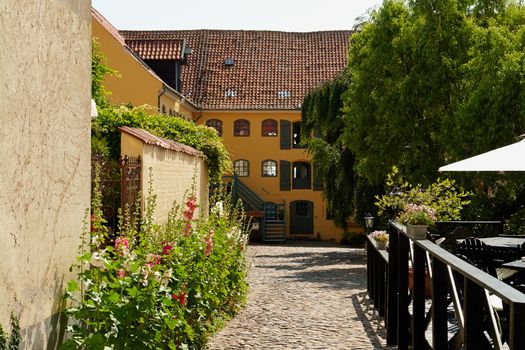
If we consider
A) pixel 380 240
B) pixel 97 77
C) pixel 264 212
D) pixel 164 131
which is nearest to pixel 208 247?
pixel 380 240

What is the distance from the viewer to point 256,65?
46250mm

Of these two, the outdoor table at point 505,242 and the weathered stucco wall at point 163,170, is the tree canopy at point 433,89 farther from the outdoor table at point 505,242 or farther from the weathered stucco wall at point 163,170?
the outdoor table at point 505,242

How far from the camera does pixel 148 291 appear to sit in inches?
239

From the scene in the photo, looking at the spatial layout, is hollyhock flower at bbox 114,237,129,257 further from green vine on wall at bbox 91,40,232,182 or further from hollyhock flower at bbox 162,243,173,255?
green vine on wall at bbox 91,40,232,182

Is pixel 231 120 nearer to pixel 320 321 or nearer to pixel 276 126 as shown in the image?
pixel 276 126

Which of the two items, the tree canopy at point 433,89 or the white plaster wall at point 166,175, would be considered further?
the tree canopy at point 433,89

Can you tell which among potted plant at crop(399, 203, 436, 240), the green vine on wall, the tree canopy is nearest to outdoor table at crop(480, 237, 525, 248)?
potted plant at crop(399, 203, 436, 240)

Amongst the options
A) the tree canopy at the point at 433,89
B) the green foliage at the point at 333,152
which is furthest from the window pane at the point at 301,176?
the tree canopy at the point at 433,89

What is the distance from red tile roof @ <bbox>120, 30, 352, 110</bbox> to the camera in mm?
44000

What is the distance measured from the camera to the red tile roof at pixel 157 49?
119 feet

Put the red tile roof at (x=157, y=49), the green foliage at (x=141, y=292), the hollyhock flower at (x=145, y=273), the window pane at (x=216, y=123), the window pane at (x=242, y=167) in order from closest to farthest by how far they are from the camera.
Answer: the green foliage at (x=141, y=292), the hollyhock flower at (x=145, y=273), the red tile roof at (x=157, y=49), the window pane at (x=216, y=123), the window pane at (x=242, y=167)

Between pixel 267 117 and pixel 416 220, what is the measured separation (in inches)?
1417

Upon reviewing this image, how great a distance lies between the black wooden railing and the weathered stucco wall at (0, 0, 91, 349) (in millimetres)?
2270

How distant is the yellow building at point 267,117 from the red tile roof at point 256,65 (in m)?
0.05
